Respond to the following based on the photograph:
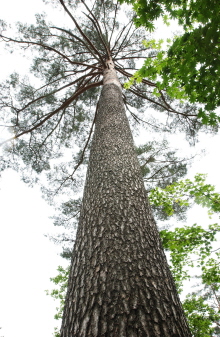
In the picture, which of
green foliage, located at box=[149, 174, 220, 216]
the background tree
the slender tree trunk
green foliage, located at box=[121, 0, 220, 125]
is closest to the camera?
the slender tree trunk

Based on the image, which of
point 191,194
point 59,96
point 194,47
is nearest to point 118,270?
point 194,47

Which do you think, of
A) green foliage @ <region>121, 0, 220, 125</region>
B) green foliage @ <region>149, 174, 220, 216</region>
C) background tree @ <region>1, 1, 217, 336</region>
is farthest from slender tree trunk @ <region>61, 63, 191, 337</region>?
background tree @ <region>1, 1, 217, 336</region>

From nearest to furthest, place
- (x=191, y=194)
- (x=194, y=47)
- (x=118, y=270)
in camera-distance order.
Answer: (x=118, y=270), (x=194, y=47), (x=191, y=194)

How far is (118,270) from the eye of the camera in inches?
48.5

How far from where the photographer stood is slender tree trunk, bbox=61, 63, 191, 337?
1021 millimetres

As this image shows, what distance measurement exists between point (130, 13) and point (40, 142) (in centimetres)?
560

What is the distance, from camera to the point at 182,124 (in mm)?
6492

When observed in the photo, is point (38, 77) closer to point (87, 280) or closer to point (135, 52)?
point (135, 52)

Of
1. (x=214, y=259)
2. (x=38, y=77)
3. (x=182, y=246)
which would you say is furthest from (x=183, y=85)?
(x=38, y=77)

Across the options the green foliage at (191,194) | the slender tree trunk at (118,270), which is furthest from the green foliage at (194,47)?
the green foliage at (191,194)

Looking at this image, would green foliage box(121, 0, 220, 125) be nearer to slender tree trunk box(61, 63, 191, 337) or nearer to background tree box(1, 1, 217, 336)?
slender tree trunk box(61, 63, 191, 337)

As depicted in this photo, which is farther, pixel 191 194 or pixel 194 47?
pixel 191 194

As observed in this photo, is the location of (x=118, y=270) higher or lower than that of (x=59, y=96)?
lower

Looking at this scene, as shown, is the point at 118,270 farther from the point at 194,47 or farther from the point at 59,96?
the point at 59,96
